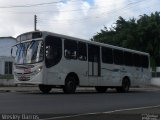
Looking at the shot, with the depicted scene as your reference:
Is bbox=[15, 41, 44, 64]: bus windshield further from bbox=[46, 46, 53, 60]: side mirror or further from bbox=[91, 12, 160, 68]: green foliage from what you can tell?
bbox=[91, 12, 160, 68]: green foliage

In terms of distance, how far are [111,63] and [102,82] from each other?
1804 millimetres

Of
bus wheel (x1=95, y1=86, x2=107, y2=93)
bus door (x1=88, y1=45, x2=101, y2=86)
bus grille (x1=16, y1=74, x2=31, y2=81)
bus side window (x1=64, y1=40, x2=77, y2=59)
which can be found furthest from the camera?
bus wheel (x1=95, y1=86, x2=107, y2=93)

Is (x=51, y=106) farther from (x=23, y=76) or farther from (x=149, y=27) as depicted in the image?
(x=149, y=27)

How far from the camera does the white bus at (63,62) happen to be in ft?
80.5

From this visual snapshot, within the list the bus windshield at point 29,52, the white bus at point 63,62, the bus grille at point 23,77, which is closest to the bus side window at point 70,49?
the white bus at point 63,62

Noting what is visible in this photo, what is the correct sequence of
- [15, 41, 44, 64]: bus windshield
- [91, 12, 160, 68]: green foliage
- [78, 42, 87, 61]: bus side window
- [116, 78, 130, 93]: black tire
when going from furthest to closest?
[91, 12, 160, 68]: green foliage → [116, 78, 130, 93]: black tire → [78, 42, 87, 61]: bus side window → [15, 41, 44, 64]: bus windshield

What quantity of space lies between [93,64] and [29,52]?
520 cm

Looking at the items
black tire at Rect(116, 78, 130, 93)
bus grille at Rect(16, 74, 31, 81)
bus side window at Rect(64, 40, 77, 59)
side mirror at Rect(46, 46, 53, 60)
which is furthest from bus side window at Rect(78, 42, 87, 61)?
black tire at Rect(116, 78, 130, 93)

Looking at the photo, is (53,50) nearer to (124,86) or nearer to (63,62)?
(63,62)

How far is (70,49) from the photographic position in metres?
26.2

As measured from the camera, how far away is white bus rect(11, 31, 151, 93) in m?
24.5

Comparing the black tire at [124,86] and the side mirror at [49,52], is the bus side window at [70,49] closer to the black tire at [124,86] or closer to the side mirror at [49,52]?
the side mirror at [49,52]

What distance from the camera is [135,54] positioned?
34.3m

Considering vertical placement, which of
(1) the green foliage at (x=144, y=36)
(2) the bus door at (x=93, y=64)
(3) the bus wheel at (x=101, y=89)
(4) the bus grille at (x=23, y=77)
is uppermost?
(1) the green foliage at (x=144, y=36)
